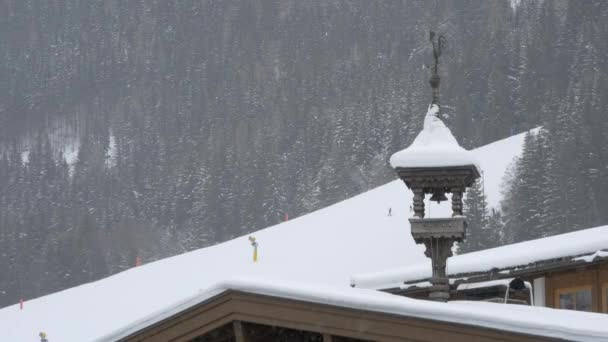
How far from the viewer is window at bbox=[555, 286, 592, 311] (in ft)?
48.6

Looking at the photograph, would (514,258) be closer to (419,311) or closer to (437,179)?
(437,179)

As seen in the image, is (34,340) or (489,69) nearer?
(34,340)

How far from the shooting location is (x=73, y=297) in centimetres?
5728

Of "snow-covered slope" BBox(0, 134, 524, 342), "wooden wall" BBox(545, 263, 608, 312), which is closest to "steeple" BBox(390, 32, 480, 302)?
"wooden wall" BBox(545, 263, 608, 312)

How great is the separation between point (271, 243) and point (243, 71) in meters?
135

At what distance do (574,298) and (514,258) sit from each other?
0.86 meters

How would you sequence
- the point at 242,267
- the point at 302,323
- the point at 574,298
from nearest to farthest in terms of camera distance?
the point at 302,323, the point at 574,298, the point at 242,267

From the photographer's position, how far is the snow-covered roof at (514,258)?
14.7 m

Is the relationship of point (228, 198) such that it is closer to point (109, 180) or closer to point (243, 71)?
point (109, 180)

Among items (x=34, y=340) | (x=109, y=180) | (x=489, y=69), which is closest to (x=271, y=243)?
(x=34, y=340)

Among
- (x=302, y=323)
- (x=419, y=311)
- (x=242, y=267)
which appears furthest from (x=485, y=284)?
(x=242, y=267)

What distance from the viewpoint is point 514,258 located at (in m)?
15.3

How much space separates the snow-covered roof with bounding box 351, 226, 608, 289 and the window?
504 millimetres

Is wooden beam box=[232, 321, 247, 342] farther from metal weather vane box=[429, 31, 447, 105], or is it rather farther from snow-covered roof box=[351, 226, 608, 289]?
snow-covered roof box=[351, 226, 608, 289]
